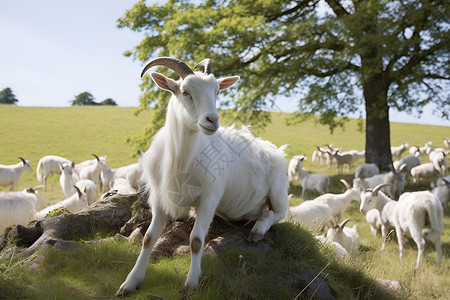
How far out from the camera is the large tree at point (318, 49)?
51.0ft

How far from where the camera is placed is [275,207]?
5309mm

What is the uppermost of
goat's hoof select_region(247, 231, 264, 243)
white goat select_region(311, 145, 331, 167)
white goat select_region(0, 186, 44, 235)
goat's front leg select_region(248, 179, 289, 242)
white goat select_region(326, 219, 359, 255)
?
goat's front leg select_region(248, 179, 289, 242)

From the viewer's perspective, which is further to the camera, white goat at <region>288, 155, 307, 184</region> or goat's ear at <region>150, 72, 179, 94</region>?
white goat at <region>288, 155, 307, 184</region>

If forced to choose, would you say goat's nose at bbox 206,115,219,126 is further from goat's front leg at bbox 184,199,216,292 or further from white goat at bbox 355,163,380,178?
white goat at bbox 355,163,380,178

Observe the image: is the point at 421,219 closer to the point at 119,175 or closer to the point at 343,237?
the point at 343,237

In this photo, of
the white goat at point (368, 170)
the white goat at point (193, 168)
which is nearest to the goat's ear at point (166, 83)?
the white goat at point (193, 168)

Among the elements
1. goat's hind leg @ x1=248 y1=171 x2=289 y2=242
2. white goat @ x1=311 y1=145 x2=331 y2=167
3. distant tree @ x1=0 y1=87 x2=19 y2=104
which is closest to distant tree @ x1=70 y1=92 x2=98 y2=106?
distant tree @ x1=0 y1=87 x2=19 y2=104

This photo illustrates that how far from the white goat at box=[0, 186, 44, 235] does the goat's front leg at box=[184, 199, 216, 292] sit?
5.90m

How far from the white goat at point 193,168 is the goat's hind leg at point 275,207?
0.05ft

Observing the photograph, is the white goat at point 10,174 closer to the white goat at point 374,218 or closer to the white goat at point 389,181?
the white goat at point 374,218

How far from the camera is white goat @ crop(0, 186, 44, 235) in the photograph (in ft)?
28.0

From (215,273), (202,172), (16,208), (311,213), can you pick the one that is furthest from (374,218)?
(16,208)

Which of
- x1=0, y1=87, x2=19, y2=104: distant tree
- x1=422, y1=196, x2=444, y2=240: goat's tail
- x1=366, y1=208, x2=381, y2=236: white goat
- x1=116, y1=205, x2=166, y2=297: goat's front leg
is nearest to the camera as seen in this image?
x1=116, y1=205, x2=166, y2=297: goat's front leg

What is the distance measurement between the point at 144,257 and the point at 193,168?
106 cm
